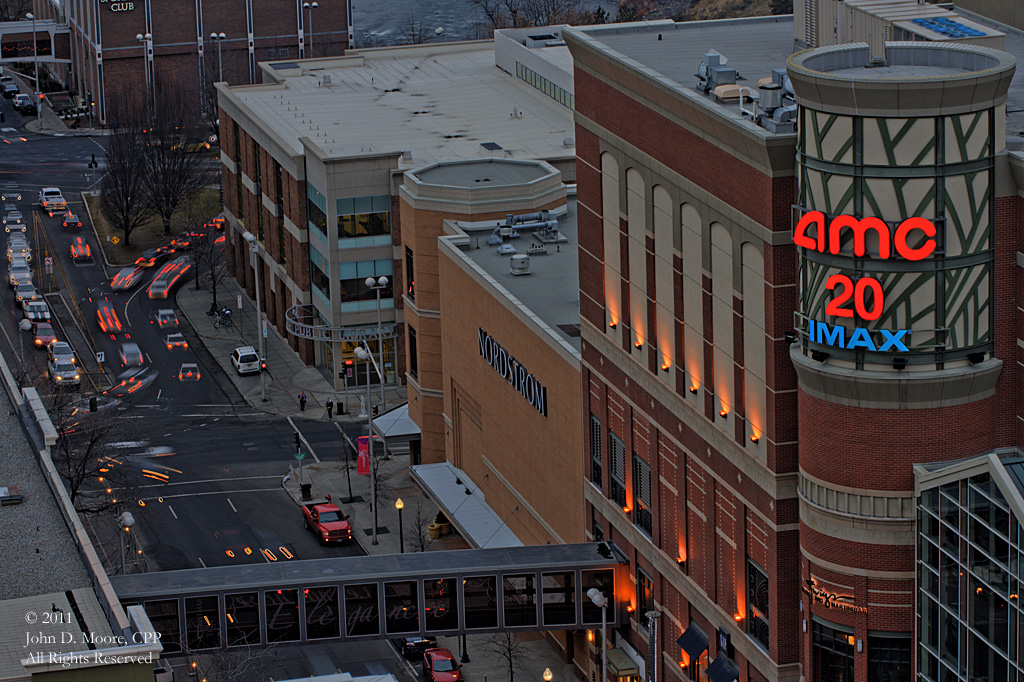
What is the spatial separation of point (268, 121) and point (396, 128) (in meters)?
12.0

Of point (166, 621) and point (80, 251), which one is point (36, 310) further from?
point (166, 621)

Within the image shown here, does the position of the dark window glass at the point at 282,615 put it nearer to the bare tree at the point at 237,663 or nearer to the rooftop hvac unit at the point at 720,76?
the bare tree at the point at 237,663

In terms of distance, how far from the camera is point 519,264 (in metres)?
118

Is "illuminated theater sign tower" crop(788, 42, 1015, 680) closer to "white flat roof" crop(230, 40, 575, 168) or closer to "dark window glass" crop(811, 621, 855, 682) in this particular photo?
"dark window glass" crop(811, 621, 855, 682)

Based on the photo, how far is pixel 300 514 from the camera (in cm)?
13012

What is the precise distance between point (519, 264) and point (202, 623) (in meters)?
31.6

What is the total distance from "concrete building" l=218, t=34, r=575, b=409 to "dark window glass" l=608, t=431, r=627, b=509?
34.1m

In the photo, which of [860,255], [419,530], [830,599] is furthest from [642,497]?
[860,255]

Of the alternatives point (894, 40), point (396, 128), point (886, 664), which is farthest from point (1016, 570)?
point (396, 128)

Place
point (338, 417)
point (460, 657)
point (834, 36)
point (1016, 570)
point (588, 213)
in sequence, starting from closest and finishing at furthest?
point (1016, 570), point (834, 36), point (588, 213), point (460, 657), point (338, 417)

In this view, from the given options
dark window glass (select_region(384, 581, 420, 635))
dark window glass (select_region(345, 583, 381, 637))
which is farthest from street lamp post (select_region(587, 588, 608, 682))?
dark window glass (select_region(345, 583, 381, 637))

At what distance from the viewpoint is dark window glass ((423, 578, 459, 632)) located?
328ft

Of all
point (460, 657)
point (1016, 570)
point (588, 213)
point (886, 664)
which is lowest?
point (460, 657)

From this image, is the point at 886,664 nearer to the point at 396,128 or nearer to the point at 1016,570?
the point at 1016,570
